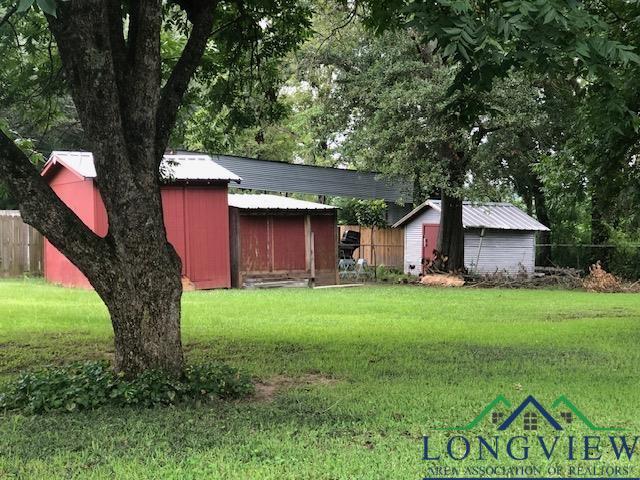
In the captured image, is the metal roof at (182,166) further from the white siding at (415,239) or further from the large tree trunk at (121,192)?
the large tree trunk at (121,192)

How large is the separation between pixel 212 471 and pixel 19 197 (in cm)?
290

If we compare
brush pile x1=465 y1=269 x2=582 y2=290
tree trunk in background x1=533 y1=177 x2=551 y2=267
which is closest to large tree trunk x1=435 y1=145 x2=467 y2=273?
brush pile x1=465 y1=269 x2=582 y2=290

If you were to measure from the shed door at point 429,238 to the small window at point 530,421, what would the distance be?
19.4 metres

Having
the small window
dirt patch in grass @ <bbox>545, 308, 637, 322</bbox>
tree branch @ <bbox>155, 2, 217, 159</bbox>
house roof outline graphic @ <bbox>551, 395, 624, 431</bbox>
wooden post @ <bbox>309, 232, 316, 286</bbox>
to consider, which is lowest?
dirt patch in grass @ <bbox>545, 308, 637, 322</bbox>

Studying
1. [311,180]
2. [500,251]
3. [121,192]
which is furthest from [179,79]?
[500,251]

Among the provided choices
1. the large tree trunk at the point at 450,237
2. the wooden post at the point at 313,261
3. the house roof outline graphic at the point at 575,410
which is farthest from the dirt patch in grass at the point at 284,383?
the large tree trunk at the point at 450,237

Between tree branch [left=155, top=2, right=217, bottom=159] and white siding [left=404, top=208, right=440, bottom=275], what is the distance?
732 inches

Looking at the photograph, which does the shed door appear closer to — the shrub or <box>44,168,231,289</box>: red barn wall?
<box>44,168,231,289</box>: red barn wall

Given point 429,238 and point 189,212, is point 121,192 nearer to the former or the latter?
point 189,212

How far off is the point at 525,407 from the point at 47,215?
4189 millimetres

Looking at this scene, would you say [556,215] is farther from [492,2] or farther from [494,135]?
[492,2]

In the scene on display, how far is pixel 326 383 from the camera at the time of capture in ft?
20.1

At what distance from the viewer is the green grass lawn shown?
3.93m

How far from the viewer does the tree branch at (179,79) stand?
5852 millimetres
